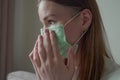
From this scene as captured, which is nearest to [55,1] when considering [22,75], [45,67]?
[45,67]

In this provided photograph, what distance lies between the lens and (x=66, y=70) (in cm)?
106

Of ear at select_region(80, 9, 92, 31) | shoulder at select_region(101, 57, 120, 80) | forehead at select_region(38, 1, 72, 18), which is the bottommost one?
shoulder at select_region(101, 57, 120, 80)

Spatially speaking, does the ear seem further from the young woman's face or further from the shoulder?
the shoulder

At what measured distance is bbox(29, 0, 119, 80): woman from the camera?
1073mm

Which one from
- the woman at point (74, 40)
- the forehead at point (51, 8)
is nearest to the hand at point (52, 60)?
the woman at point (74, 40)

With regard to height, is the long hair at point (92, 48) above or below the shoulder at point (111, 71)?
above

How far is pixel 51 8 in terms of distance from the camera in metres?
1.12

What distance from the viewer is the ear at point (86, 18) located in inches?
44.6

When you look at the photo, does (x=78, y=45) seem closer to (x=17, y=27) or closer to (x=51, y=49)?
(x=51, y=49)

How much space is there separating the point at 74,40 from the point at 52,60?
0.16 meters

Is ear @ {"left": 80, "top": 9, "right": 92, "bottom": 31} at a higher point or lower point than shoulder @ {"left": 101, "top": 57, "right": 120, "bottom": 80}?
higher

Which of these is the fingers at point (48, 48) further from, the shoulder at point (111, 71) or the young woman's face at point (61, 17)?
the shoulder at point (111, 71)

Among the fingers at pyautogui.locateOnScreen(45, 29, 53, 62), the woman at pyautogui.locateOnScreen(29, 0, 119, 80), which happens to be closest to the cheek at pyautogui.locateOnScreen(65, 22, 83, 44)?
the woman at pyautogui.locateOnScreen(29, 0, 119, 80)

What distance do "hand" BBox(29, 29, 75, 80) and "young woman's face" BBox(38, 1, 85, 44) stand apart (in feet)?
0.26
